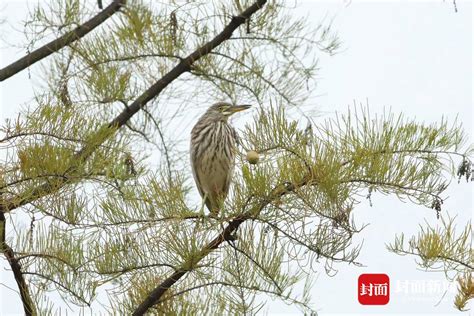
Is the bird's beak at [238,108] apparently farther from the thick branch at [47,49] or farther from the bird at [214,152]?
the thick branch at [47,49]

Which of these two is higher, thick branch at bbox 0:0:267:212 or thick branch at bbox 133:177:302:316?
thick branch at bbox 0:0:267:212

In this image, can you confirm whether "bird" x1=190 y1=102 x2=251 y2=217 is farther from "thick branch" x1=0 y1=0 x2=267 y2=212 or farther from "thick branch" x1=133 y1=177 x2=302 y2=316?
"thick branch" x1=133 y1=177 x2=302 y2=316

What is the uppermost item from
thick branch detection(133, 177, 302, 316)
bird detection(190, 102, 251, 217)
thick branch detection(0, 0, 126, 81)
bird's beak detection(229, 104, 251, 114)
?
thick branch detection(0, 0, 126, 81)

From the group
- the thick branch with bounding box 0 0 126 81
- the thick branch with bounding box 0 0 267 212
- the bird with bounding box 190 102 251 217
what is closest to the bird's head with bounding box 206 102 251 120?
the bird with bounding box 190 102 251 217

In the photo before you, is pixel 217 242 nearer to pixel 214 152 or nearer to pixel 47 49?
pixel 214 152

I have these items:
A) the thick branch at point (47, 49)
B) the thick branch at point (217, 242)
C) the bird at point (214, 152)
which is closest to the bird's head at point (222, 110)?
the bird at point (214, 152)

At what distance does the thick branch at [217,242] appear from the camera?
2.61m

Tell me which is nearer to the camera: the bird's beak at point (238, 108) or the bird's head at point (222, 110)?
the bird's beak at point (238, 108)

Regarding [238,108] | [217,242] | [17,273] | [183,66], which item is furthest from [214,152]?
[217,242]

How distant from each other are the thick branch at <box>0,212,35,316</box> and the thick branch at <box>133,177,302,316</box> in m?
0.38

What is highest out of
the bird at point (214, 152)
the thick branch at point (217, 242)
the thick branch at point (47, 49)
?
the thick branch at point (47, 49)

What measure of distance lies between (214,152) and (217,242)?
1259 mm

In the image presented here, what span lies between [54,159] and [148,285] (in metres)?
0.51

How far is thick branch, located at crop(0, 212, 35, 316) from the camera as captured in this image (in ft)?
10.1
